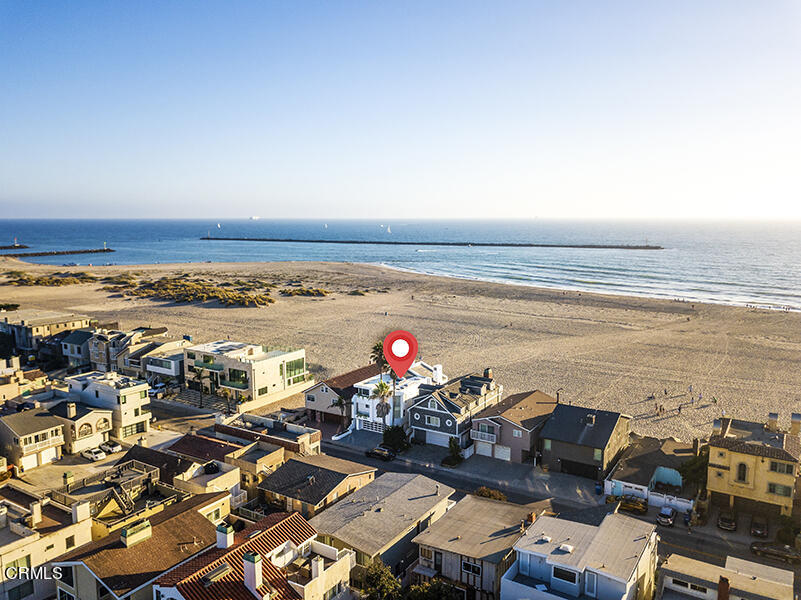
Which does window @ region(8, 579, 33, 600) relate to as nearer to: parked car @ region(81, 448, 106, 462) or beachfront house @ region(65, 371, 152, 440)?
parked car @ region(81, 448, 106, 462)

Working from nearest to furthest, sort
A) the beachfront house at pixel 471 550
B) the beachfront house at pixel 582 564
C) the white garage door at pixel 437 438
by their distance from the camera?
the beachfront house at pixel 582 564 < the beachfront house at pixel 471 550 < the white garage door at pixel 437 438

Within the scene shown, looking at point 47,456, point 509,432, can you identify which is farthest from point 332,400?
point 47,456

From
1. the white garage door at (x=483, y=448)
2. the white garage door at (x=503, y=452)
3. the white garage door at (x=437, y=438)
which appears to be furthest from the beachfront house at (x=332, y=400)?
the white garage door at (x=503, y=452)

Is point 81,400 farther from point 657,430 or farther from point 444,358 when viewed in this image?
point 657,430

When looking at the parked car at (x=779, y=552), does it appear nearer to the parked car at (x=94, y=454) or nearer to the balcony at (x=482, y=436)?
the balcony at (x=482, y=436)

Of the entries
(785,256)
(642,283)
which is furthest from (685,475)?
(785,256)

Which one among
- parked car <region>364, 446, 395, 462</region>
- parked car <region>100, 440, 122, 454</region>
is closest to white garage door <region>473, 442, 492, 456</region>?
parked car <region>364, 446, 395, 462</region>
